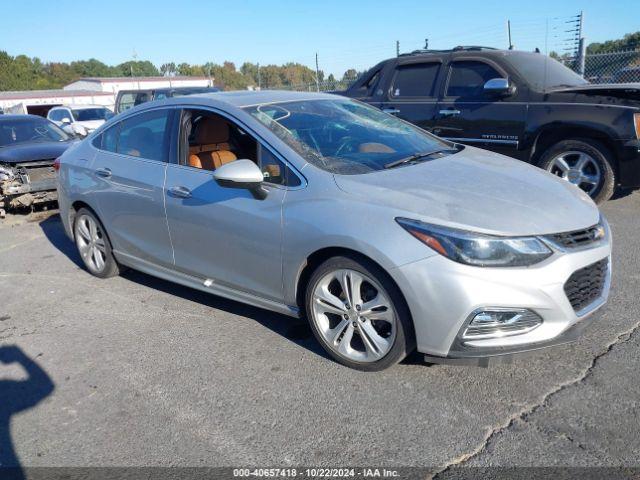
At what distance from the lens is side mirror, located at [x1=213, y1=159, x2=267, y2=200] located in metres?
3.50

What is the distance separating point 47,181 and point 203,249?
17.2 feet

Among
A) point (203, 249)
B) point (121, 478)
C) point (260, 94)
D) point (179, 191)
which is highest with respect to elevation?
point (260, 94)

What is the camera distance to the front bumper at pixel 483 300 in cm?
285

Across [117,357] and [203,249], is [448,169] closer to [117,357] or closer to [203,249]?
[203,249]

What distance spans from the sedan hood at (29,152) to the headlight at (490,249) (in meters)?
7.16

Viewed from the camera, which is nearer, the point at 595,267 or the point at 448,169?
the point at 595,267

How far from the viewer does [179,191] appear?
411 cm

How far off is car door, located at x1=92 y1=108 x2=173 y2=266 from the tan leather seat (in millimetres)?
208

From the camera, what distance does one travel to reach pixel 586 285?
3092 mm

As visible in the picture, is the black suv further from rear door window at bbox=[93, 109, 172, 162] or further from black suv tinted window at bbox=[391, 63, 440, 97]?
rear door window at bbox=[93, 109, 172, 162]

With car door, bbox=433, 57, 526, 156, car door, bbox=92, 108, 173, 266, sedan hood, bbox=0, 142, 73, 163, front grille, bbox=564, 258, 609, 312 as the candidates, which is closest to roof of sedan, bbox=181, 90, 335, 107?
car door, bbox=92, 108, 173, 266

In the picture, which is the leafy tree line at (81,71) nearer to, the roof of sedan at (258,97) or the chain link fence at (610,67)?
the chain link fence at (610,67)

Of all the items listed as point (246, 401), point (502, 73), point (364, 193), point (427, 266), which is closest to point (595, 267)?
point (427, 266)

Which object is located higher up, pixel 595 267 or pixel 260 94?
pixel 260 94
